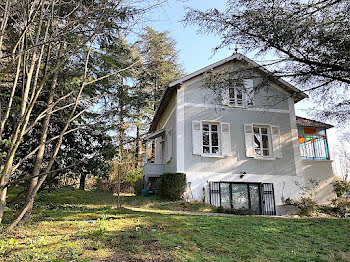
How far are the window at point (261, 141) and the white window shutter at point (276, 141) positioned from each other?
11.4 inches

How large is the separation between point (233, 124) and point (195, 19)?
6325mm

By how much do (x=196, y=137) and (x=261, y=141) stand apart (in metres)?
3.36

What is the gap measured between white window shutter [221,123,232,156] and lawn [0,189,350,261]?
5.53 m

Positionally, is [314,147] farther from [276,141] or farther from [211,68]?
[211,68]

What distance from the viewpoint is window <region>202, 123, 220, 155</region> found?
524 inches

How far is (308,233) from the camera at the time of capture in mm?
6930

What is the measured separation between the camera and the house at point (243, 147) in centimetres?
1286

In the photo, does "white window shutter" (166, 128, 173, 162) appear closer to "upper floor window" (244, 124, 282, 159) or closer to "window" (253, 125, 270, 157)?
"upper floor window" (244, 124, 282, 159)

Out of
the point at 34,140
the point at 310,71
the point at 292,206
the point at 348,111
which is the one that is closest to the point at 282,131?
the point at 292,206

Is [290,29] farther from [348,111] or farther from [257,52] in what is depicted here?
[348,111]

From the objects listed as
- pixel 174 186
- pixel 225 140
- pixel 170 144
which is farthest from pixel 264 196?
pixel 170 144

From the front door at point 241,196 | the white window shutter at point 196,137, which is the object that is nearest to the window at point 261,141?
the front door at point 241,196

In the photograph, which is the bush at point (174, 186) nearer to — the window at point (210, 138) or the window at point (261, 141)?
the window at point (210, 138)

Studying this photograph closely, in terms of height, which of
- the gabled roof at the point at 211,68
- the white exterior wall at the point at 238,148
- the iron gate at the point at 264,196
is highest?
the gabled roof at the point at 211,68
